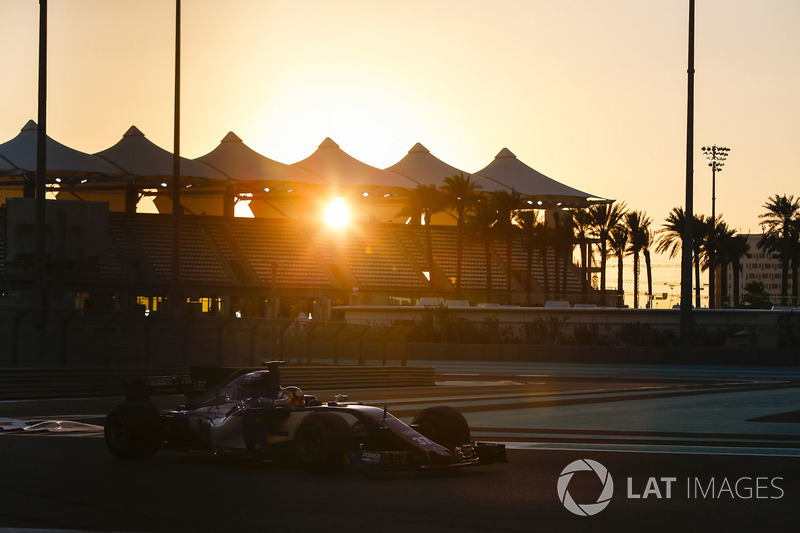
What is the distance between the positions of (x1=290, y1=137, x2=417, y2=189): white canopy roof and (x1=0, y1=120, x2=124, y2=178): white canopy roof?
55.0 ft

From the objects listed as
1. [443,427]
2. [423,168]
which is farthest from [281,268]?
[443,427]

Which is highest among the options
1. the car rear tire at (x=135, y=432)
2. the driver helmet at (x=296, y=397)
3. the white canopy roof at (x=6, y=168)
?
the white canopy roof at (x=6, y=168)

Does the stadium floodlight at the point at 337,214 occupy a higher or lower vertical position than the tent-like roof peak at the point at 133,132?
lower

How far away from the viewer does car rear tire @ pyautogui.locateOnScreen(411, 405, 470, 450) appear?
12.2 metres

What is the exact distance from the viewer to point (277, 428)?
12156 millimetres

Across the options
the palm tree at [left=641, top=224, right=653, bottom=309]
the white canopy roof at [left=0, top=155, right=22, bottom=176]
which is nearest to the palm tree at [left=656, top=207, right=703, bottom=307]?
the palm tree at [left=641, top=224, right=653, bottom=309]

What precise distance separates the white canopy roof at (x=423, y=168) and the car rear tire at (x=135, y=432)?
79695 mm

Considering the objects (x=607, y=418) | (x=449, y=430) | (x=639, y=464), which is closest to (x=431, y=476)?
(x=449, y=430)

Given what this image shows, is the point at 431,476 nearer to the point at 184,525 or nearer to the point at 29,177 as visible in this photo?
the point at 184,525

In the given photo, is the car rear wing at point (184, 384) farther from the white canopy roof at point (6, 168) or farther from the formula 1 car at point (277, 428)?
the white canopy roof at point (6, 168)

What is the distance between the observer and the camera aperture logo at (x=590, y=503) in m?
9.50

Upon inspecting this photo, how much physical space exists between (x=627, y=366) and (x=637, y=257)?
49220 millimetres

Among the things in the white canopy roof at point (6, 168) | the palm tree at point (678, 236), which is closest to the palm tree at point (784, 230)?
the palm tree at point (678, 236)

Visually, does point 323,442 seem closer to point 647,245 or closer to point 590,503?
point 590,503
